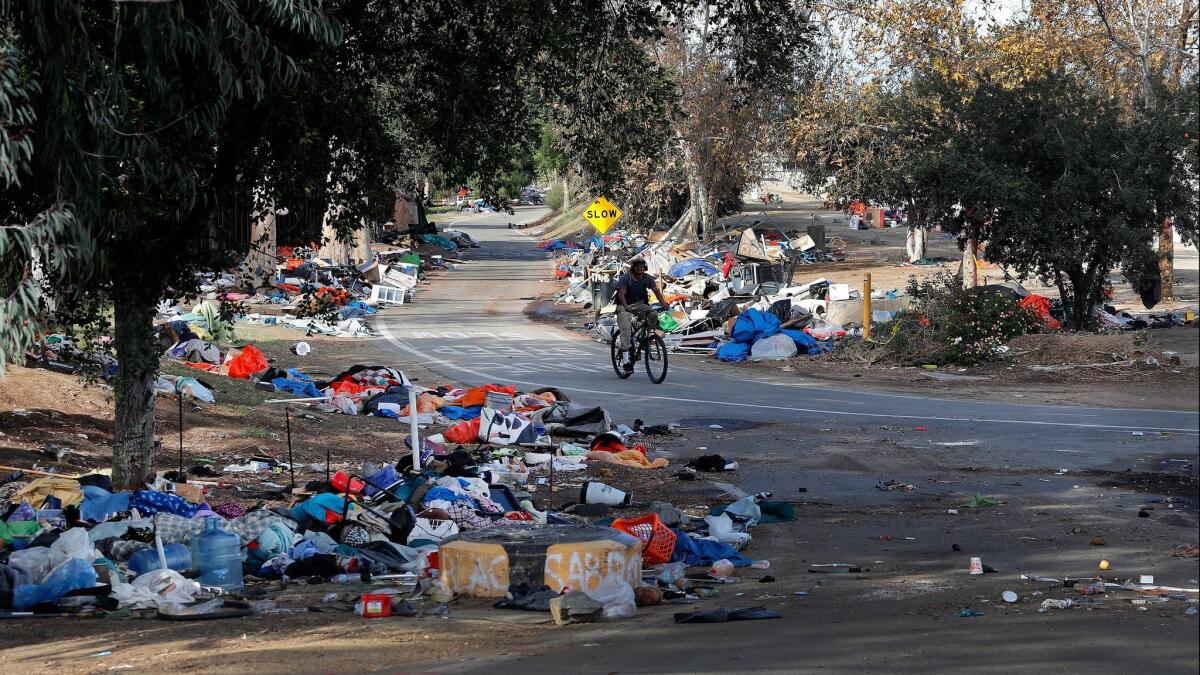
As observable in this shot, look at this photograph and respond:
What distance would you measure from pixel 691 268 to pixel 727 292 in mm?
4706

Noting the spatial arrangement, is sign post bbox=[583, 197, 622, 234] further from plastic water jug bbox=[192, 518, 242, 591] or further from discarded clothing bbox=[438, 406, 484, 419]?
plastic water jug bbox=[192, 518, 242, 591]

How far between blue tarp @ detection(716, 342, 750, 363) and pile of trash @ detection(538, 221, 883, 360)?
19mm

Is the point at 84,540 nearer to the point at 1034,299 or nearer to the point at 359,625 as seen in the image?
the point at 359,625

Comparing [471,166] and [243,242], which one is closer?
[243,242]

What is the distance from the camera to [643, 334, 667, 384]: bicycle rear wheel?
20.7 metres

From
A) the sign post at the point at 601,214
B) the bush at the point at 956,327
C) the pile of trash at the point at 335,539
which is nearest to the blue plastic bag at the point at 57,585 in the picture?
the pile of trash at the point at 335,539

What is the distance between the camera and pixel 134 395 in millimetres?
10906

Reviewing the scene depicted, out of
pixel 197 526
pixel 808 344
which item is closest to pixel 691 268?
pixel 808 344

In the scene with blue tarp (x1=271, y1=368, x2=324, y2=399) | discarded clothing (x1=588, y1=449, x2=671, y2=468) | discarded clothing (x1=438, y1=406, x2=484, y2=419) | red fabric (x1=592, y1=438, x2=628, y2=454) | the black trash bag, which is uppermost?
the black trash bag

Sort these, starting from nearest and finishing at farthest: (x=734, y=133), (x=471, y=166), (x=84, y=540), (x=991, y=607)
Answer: (x=991, y=607) < (x=84, y=540) < (x=471, y=166) < (x=734, y=133)

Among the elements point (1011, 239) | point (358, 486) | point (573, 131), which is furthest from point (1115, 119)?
point (358, 486)

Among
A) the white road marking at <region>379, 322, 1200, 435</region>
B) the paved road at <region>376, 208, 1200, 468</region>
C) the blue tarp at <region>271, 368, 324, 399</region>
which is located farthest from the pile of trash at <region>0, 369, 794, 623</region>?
the blue tarp at <region>271, 368, 324, 399</region>

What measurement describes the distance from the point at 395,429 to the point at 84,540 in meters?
7.72

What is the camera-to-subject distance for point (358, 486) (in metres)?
11.2
